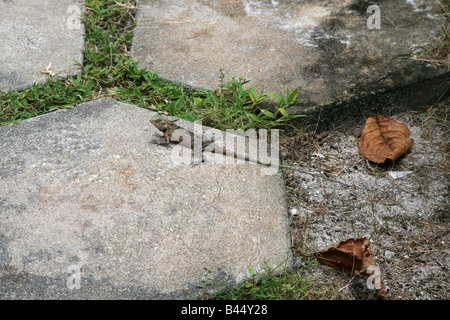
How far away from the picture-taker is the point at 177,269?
1961 mm

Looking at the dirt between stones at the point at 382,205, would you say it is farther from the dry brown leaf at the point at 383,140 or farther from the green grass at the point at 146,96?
the green grass at the point at 146,96

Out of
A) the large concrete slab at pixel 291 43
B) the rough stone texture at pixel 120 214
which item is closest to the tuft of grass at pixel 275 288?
the rough stone texture at pixel 120 214

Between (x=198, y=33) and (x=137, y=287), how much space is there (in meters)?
1.93

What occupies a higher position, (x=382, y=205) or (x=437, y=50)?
(x=437, y=50)

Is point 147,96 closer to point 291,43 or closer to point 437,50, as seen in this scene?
point 291,43

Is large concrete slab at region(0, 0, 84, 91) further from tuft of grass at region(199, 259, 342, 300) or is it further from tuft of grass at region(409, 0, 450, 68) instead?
tuft of grass at region(409, 0, 450, 68)

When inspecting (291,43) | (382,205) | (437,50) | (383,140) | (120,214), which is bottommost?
(120,214)

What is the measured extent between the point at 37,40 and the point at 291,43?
1.73 m

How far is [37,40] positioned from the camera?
3.06 metres

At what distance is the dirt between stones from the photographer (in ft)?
6.63

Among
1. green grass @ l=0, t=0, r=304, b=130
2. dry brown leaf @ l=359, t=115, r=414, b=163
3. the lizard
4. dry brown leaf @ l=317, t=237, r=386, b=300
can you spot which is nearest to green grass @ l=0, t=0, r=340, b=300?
green grass @ l=0, t=0, r=304, b=130

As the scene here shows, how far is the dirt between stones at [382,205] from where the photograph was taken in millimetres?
2021

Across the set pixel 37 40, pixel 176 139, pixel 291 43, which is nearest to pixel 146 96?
pixel 176 139
